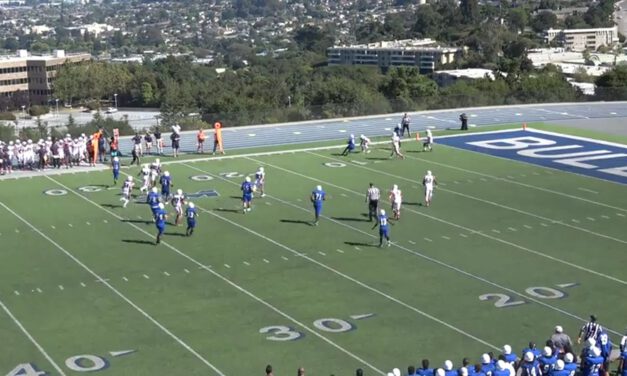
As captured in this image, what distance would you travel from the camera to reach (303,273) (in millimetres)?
21141

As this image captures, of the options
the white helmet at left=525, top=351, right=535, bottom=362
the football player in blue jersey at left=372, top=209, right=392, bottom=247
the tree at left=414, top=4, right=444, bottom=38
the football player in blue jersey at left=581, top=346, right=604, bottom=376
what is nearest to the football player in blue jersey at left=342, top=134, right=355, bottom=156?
the football player in blue jersey at left=372, top=209, right=392, bottom=247

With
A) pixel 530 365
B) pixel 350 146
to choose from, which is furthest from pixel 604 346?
pixel 350 146

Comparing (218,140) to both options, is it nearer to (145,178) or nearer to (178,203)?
(145,178)

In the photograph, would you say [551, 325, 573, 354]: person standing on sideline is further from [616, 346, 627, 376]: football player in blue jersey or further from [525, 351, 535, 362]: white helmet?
[525, 351, 535, 362]: white helmet

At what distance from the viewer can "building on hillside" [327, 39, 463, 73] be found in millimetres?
131125

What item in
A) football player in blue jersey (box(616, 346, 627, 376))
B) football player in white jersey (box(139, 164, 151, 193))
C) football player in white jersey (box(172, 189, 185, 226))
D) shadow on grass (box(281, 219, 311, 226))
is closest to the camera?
football player in blue jersey (box(616, 346, 627, 376))

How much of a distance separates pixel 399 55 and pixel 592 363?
12326 centimetres

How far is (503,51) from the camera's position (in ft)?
411

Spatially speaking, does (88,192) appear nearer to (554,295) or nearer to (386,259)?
(386,259)

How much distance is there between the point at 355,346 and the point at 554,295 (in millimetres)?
4481

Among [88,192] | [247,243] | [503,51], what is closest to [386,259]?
[247,243]

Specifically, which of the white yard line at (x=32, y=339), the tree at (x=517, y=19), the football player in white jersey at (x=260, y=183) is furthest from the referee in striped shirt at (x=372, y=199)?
the tree at (x=517, y=19)

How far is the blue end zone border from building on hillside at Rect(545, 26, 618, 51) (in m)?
113

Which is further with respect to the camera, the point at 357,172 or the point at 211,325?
the point at 357,172
